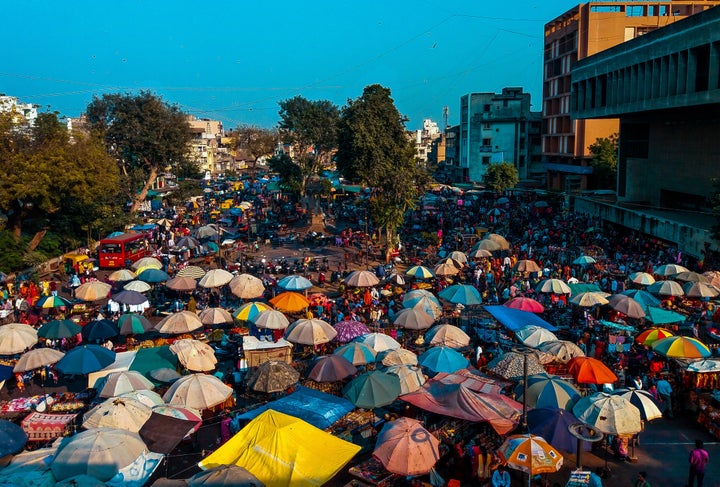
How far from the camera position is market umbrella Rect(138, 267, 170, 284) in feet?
74.8

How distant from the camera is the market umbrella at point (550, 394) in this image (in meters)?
11.0

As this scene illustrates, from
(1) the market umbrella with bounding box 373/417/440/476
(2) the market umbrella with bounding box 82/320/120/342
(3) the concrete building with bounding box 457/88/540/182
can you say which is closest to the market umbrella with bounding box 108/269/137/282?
(2) the market umbrella with bounding box 82/320/120/342

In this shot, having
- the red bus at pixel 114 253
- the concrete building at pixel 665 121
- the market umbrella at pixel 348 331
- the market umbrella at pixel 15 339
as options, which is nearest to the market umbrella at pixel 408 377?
the market umbrella at pixel 348 331

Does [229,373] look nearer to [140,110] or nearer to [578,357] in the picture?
[578,357]

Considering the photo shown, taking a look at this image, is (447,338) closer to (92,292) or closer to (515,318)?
(515,318)

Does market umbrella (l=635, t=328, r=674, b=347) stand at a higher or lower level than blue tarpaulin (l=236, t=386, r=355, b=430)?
higher

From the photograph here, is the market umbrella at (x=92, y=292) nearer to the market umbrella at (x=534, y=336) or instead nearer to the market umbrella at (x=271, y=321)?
the market umbrella at (x=271, y=321)

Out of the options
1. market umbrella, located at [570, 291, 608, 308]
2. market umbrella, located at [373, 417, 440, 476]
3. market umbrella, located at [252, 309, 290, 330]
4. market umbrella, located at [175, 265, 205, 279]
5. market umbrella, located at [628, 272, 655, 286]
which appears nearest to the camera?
market umbrella, located at [373, 417, 440, 476]

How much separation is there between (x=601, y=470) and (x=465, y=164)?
68.8 metres

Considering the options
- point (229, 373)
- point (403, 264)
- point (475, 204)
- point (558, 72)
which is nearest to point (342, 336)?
point (229, 373)

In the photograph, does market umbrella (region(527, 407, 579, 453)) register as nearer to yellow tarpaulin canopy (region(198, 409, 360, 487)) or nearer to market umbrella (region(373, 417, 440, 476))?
market umbrella (region(373, 417, 440, 476))

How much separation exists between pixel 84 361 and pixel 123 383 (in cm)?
192

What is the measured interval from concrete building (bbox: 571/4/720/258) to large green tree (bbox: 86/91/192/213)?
29035 mm

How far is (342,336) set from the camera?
1595 centimetres
